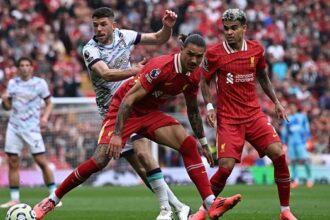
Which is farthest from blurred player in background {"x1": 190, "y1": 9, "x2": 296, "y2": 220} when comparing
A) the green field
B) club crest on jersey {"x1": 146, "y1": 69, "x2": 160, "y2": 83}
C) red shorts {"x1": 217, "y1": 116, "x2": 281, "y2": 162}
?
the green field

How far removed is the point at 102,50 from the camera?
1283 centimetres

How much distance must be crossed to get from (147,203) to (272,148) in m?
5.59

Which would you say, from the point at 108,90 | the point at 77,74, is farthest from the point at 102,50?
the point at 77,74

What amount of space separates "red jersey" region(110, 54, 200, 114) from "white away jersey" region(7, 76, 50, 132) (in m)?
6.14

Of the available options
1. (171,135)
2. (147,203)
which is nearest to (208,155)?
(171,135)

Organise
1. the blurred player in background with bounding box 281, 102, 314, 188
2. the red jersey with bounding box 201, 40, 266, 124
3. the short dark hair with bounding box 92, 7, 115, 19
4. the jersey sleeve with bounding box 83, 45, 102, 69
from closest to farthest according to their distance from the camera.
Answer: the red jersey with bounding box 201, 40, 266, 124
the jersey sleeve with bounding box 83, 45, 102, 69
the short dark hair with bounding box 92, 7, 115, 19
the blurred player in background with bounding box 281, 102, 314, 188

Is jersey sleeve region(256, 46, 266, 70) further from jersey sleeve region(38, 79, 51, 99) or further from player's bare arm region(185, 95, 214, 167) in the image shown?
jersey sleeve region(38, 79, 51, 99)

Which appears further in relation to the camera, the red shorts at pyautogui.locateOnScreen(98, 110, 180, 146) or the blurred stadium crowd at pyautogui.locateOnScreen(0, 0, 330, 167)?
the blurred stadium crowd at pyautogui.locateOnScreen(0, 0, 330, 167)

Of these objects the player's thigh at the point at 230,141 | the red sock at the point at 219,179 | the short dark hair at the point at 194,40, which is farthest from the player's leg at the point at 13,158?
the short dark hair at the point at 194,40

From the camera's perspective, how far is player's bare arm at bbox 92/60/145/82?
11688mm

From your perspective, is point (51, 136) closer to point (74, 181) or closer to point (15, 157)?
point (15, 157)

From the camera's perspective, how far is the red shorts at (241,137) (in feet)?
39.2

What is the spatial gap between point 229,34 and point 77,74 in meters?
16.5

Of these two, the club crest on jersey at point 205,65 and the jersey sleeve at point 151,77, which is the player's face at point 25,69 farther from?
the jersey sleeve at point 151,77
